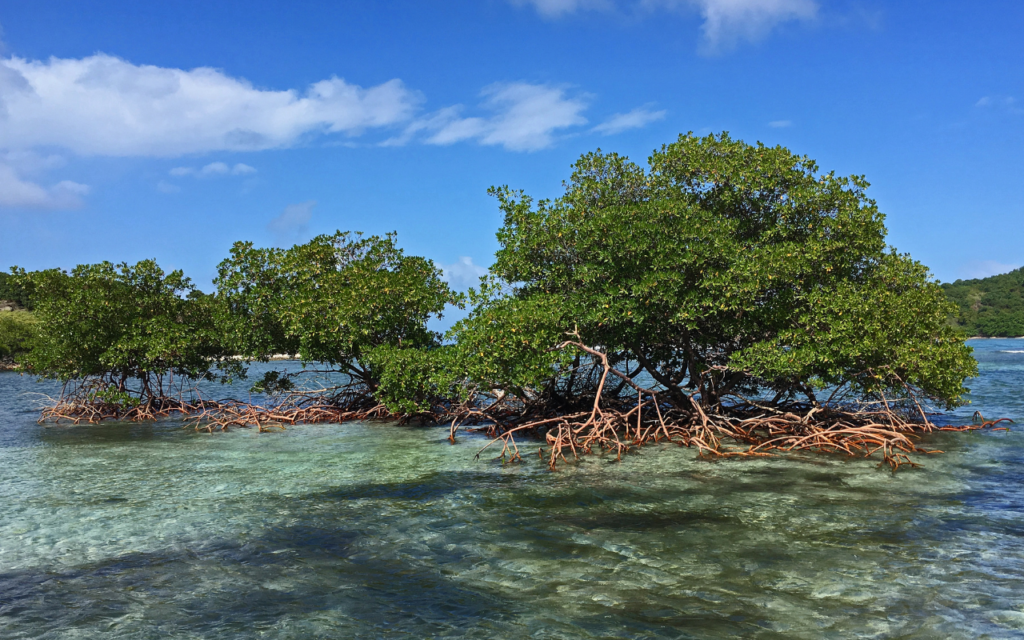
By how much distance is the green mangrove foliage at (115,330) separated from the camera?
68.7 ft

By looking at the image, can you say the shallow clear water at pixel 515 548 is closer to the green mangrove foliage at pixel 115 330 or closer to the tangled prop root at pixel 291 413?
the tangled prop root at pixel 291 413

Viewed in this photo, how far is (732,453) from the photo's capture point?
14203mm

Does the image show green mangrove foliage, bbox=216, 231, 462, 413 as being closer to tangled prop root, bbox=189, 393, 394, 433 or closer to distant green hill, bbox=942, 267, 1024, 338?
tangled prop root, bbox=189, 393, 394, 433

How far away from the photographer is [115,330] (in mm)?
21438

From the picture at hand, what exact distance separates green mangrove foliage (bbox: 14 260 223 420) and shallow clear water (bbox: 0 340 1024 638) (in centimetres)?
701

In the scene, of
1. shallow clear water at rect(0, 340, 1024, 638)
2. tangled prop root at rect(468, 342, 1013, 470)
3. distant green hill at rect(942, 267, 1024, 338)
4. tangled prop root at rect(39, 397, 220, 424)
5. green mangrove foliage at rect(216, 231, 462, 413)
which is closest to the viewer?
shallow clear water at rect(0, 340, 1024, 638)

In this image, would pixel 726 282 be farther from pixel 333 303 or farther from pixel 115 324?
pixel 115 324

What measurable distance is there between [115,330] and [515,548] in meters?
17.6

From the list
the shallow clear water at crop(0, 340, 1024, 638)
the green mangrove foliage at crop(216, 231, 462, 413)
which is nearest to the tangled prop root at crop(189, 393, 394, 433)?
the green mangrove foliage at crop(216, 231, 462, 413)

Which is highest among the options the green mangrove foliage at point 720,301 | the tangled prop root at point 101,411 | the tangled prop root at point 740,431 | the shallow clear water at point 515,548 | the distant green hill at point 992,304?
the distant green hill at point 992,304

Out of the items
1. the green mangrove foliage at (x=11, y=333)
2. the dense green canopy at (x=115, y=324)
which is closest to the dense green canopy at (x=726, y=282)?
the dense green canopy at (x=115, y=324)

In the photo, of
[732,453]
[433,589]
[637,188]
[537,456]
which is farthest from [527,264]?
[433,589]

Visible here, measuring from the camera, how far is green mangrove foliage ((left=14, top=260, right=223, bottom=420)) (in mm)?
20953

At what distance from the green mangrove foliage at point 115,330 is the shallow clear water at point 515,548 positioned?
7011 millimetres
